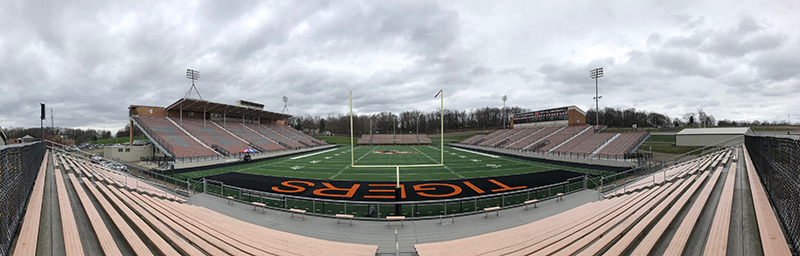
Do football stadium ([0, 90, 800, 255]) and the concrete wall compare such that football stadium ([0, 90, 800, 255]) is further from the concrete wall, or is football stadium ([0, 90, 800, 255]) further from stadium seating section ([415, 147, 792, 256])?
the concrete wall

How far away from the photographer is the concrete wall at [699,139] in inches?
1339

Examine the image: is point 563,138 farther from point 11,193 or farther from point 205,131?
point 205,131

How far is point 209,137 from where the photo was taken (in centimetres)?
3716

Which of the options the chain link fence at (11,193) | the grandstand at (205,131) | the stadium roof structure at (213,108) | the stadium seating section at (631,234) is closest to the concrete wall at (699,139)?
the stadium seating section at (631,234)

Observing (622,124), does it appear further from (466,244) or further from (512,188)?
(466,244)

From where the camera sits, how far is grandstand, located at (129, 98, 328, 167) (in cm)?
3065

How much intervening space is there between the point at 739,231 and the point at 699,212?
1.09 metres

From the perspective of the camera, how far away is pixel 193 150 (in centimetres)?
3064

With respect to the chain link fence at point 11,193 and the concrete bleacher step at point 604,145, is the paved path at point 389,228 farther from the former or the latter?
the concrete bleacher step at point 604,145

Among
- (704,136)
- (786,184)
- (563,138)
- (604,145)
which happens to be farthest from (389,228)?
(704,136)

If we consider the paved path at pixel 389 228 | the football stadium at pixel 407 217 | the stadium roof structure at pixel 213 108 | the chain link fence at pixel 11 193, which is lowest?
the paved path at pixel 389 228

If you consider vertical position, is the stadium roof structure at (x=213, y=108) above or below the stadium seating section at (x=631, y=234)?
above

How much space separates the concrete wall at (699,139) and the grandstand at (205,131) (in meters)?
57.7

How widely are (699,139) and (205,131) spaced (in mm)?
70025
